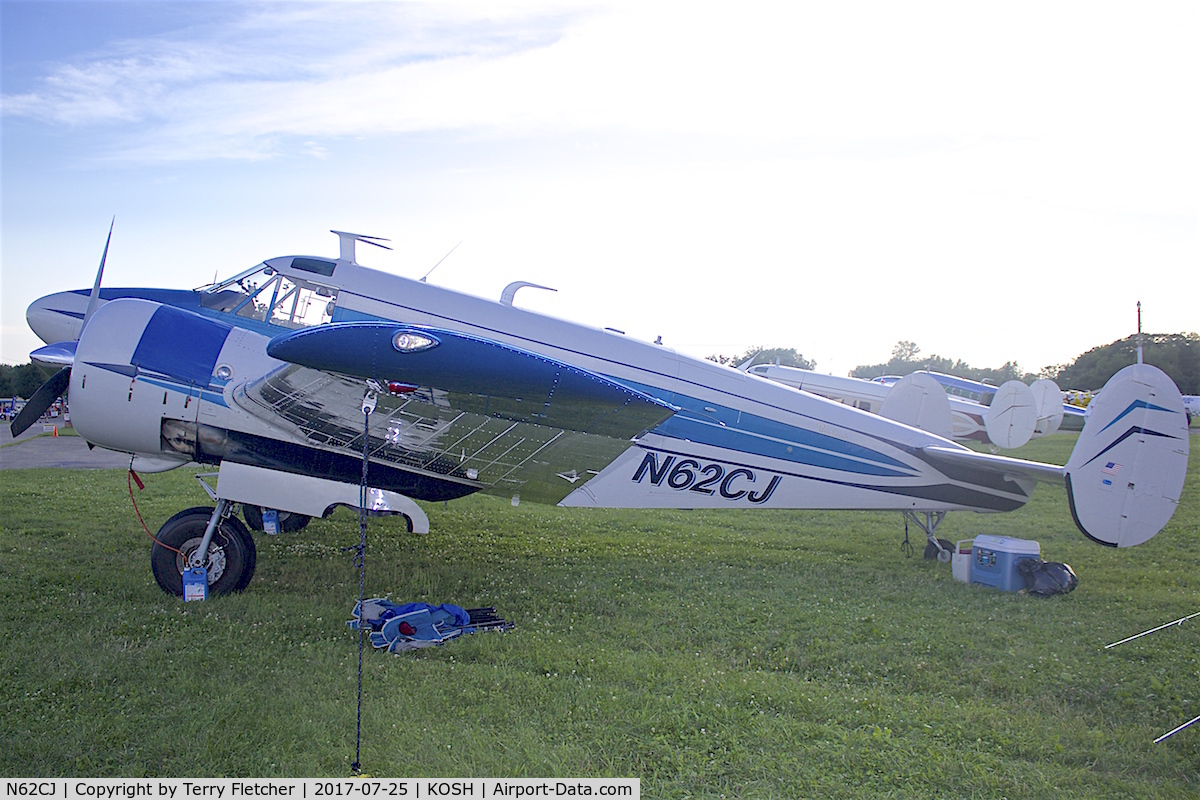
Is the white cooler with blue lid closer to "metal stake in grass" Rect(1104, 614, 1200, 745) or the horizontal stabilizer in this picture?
the horizontal stabilizer

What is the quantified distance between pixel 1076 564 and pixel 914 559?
179 cm

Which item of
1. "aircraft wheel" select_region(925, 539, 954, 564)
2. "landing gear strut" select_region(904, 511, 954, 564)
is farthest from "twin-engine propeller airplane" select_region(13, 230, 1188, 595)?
"aircraft wheel" select_region(925, 539, 954, 564)

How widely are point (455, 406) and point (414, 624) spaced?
1560 millimetres

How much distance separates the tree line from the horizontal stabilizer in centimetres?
472

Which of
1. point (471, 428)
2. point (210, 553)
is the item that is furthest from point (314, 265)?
point (210, 553)

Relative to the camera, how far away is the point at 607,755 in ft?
11.5

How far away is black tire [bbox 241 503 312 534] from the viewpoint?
331 inches

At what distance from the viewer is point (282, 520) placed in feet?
28.4

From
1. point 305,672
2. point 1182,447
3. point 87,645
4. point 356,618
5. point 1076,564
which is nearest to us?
point 305,672

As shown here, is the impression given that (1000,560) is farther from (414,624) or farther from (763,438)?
(414,624)

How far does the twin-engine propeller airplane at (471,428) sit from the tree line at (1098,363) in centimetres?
300

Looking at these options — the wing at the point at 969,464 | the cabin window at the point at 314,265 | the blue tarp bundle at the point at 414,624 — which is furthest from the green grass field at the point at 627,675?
the cabin window at the point at 314,265

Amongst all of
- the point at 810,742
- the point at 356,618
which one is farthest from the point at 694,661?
the point at 356,618

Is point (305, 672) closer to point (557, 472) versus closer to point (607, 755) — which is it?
point (607, 755)
